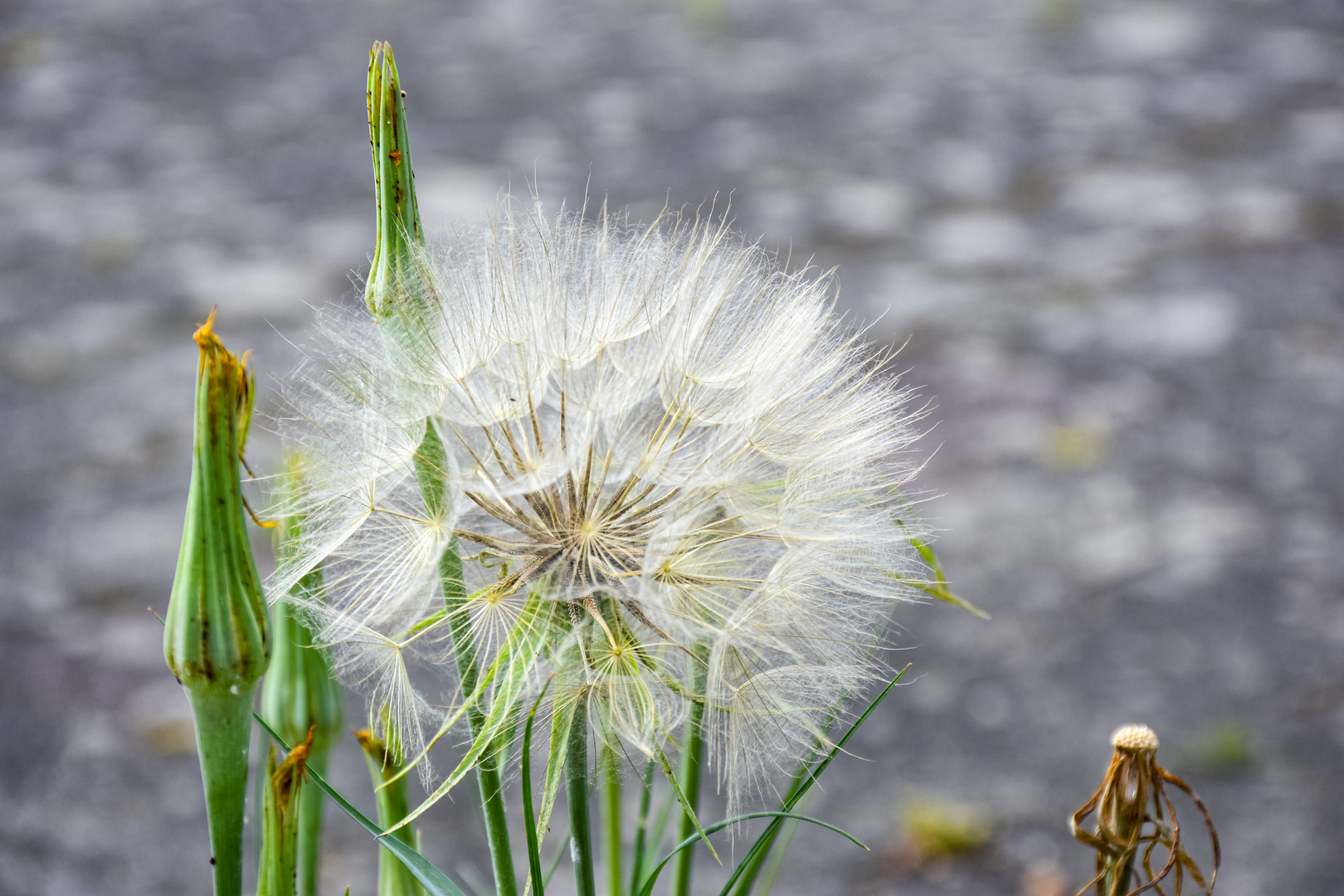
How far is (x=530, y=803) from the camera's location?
467mm

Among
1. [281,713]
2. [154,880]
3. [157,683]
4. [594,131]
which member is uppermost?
[594,131]

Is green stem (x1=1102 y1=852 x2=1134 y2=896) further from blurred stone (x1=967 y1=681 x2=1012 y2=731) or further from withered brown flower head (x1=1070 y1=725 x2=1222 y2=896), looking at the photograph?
blurred stone (x1=967 y1=681 x2=1012 y2=731)

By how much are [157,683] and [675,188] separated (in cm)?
164

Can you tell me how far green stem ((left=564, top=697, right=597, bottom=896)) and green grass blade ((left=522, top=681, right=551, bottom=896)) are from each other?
0.05 feet

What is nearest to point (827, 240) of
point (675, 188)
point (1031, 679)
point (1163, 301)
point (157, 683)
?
point (675, 188)

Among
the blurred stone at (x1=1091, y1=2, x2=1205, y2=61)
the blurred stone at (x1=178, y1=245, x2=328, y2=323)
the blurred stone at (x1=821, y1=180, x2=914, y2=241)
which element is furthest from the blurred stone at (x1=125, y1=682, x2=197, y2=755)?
the blurred stone at (x1=1091, y1=2, x2=1205, y2=61)

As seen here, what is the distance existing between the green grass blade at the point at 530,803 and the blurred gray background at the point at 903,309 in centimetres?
20

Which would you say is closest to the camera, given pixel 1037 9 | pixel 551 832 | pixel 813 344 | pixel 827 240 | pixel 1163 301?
pixel 813 344

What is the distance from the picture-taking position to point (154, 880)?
4.77ft

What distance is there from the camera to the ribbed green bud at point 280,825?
0.47 m

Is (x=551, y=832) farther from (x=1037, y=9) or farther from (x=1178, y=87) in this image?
(x=1037, y=9)

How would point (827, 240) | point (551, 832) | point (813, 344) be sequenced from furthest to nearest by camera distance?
point (827, 240), point (551, 832), point (813, 344)

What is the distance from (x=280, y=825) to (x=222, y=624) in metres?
0.10

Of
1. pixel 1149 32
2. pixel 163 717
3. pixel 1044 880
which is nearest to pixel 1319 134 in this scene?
pixel 1149 32
